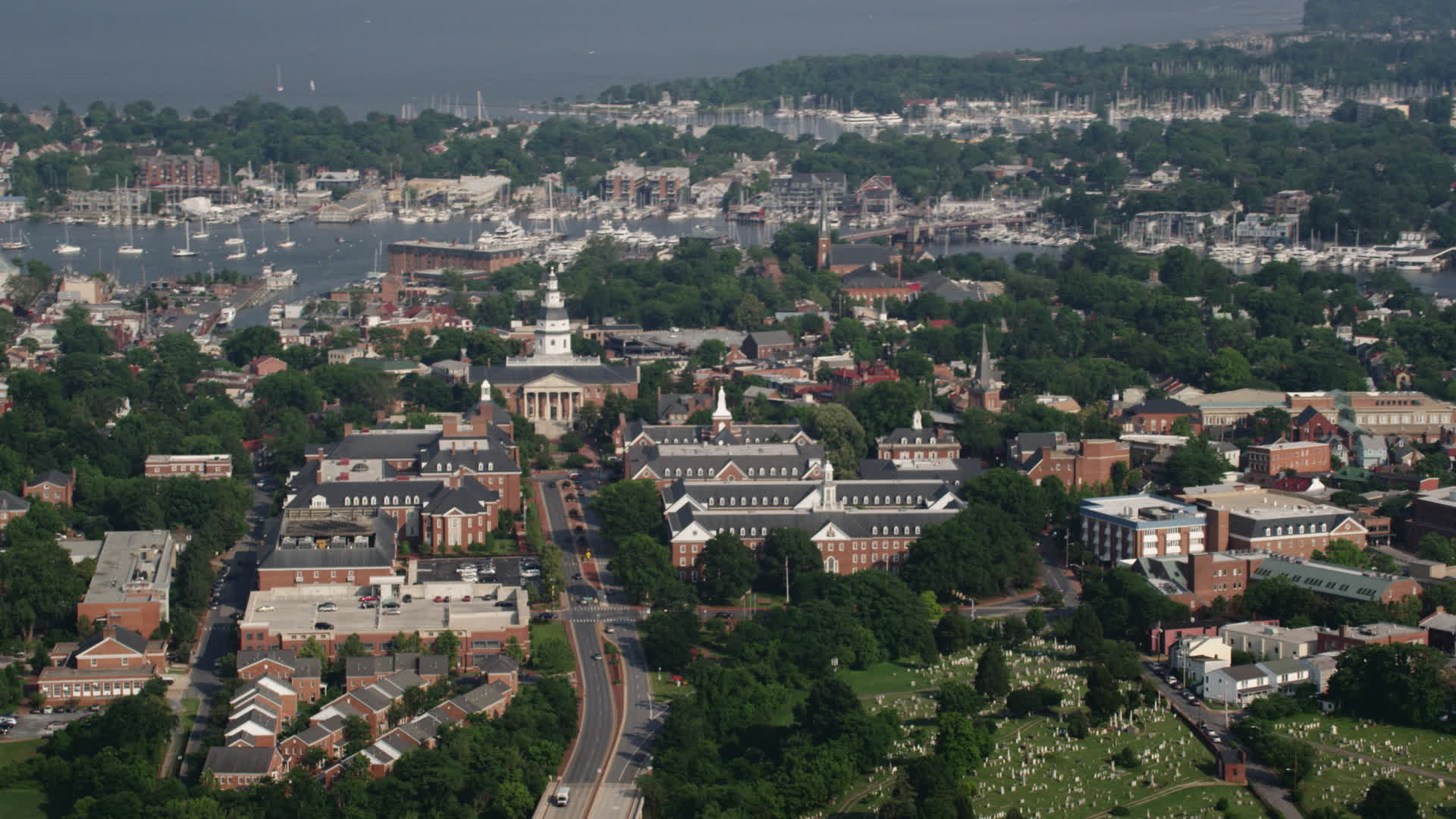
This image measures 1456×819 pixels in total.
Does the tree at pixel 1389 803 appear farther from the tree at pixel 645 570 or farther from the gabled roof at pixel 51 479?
→ the gabled roof at pixel 51 479

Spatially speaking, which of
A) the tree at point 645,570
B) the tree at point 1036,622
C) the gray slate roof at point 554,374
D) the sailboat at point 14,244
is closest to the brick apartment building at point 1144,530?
the tree at point 1036,622

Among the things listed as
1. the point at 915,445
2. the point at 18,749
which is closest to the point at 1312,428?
the point at 915,445

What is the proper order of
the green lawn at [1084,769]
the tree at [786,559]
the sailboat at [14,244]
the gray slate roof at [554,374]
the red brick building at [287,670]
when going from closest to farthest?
the green lawn at [1084,769]
the red brick building at [287,670]
the tree at [786,559]
the gray slate roof at [554,374]
the sailboat at [14,244]

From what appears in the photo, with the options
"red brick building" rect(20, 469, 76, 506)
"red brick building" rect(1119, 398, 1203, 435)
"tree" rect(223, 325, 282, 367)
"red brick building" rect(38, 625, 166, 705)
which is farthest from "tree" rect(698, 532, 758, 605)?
"tree" rect(223, 325, 282, 367)

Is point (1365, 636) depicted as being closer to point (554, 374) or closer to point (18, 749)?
point (18, 749)

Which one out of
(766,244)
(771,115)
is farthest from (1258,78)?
(766,244)

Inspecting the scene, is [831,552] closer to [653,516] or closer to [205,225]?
[653,516]

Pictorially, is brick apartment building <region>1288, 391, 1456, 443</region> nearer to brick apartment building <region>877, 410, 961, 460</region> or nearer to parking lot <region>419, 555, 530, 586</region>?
brick apartment building <region>877, 410, 961, 460</region>
